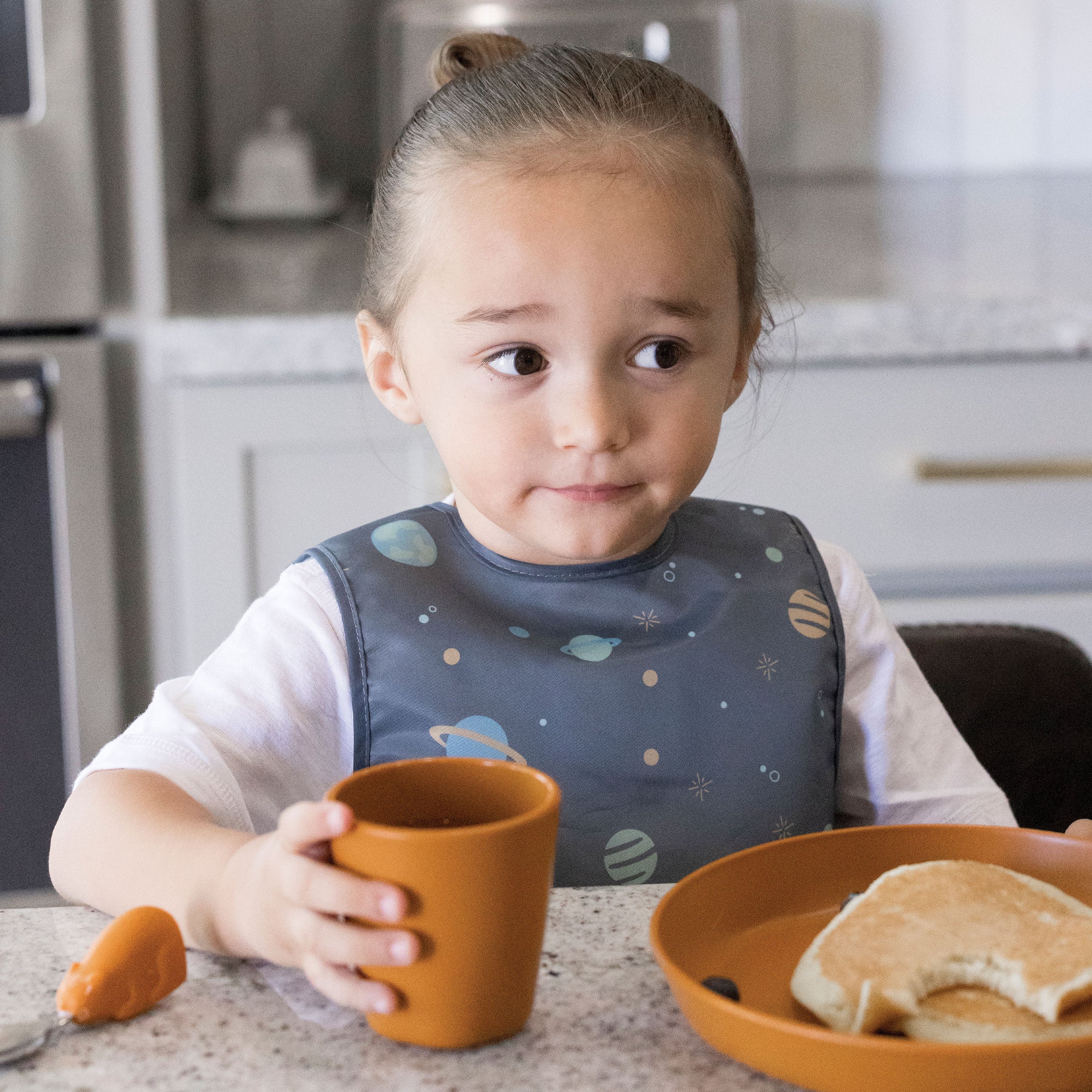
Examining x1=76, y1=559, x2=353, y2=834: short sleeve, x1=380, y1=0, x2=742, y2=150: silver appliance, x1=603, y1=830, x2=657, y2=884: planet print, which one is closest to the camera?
x1=76, y1=559, x2=353, y2=834: short sleeve

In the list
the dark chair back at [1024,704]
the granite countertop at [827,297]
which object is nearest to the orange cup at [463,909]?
the dark chair back at [1024,704]

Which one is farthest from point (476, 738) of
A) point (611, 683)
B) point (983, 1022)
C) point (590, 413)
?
point (983, 1022)

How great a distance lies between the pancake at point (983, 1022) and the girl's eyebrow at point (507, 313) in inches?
16.8

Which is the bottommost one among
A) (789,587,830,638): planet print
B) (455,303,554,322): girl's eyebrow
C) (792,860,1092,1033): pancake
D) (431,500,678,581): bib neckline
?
(789,587,830,638): planet print

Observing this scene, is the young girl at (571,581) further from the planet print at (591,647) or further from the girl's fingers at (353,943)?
the girl's fingers at (353,943)

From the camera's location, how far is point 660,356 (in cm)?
81

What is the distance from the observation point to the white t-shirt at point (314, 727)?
2.49 ft

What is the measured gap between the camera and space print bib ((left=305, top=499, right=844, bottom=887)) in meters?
0.89

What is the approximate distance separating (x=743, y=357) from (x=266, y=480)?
2.43 ft

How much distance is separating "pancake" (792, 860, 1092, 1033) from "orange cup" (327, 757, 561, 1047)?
0.35 ft

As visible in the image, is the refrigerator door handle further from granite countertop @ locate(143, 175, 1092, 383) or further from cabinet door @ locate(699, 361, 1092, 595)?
cabinet door @ locate(699, 361, 1092, 595)

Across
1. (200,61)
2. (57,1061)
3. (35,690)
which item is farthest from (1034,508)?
(200,61)

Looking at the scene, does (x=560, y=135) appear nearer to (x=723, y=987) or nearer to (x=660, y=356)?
(x=660, y=356)

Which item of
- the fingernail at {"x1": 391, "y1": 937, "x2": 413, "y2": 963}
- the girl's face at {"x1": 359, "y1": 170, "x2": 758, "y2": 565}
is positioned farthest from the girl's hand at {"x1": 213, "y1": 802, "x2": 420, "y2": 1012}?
the girl's face at {"x1": 359, "y1": 170, "x2": 758, "y2": 565}
